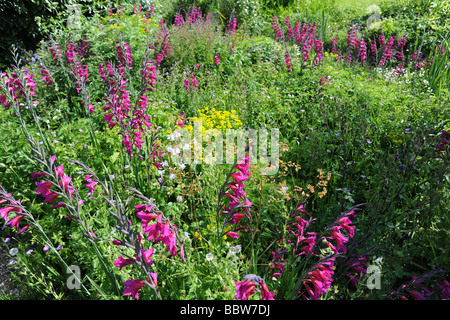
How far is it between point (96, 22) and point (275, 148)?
458cm

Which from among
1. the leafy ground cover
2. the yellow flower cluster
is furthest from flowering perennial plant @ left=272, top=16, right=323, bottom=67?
the yellow flower cluster

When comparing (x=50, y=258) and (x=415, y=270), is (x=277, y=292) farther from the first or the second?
(x=50, y=258)

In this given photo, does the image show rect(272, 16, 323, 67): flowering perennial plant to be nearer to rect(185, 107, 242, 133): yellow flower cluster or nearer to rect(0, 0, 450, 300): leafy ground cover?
rect(0, 0, 450, 300): leafy ground cover

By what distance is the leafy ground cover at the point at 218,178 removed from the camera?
1581 mm

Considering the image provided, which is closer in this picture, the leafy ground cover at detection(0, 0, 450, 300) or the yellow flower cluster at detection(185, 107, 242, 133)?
the leafy ground cover at detection(0, 0, 450, 300)

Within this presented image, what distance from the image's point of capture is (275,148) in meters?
3.00

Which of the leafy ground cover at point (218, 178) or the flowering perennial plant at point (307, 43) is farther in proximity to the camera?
the flowering perennial plant at point (307, 43)

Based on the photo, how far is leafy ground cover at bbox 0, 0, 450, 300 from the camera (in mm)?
1581

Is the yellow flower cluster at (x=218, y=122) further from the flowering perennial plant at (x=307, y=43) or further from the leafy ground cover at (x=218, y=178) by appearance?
the flowering perennial plant at (x=307, y=43)

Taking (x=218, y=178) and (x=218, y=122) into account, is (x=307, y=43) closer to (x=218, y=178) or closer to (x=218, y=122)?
(x=218, y=122)

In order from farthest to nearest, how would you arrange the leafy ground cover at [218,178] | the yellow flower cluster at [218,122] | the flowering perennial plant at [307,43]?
the flowering perennial plant at [307,43], the yellow flower cluster at [218,122], the leafy ground cover at [218,178]

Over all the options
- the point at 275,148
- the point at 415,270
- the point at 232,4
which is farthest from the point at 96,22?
the point at 415,270

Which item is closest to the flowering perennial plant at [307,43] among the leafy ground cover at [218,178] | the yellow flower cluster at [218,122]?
the leafy ground cover at [218,178]

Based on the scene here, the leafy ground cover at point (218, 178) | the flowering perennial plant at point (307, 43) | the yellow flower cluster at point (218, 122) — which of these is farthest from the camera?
the flowering perennial plant at point (307, 43)
